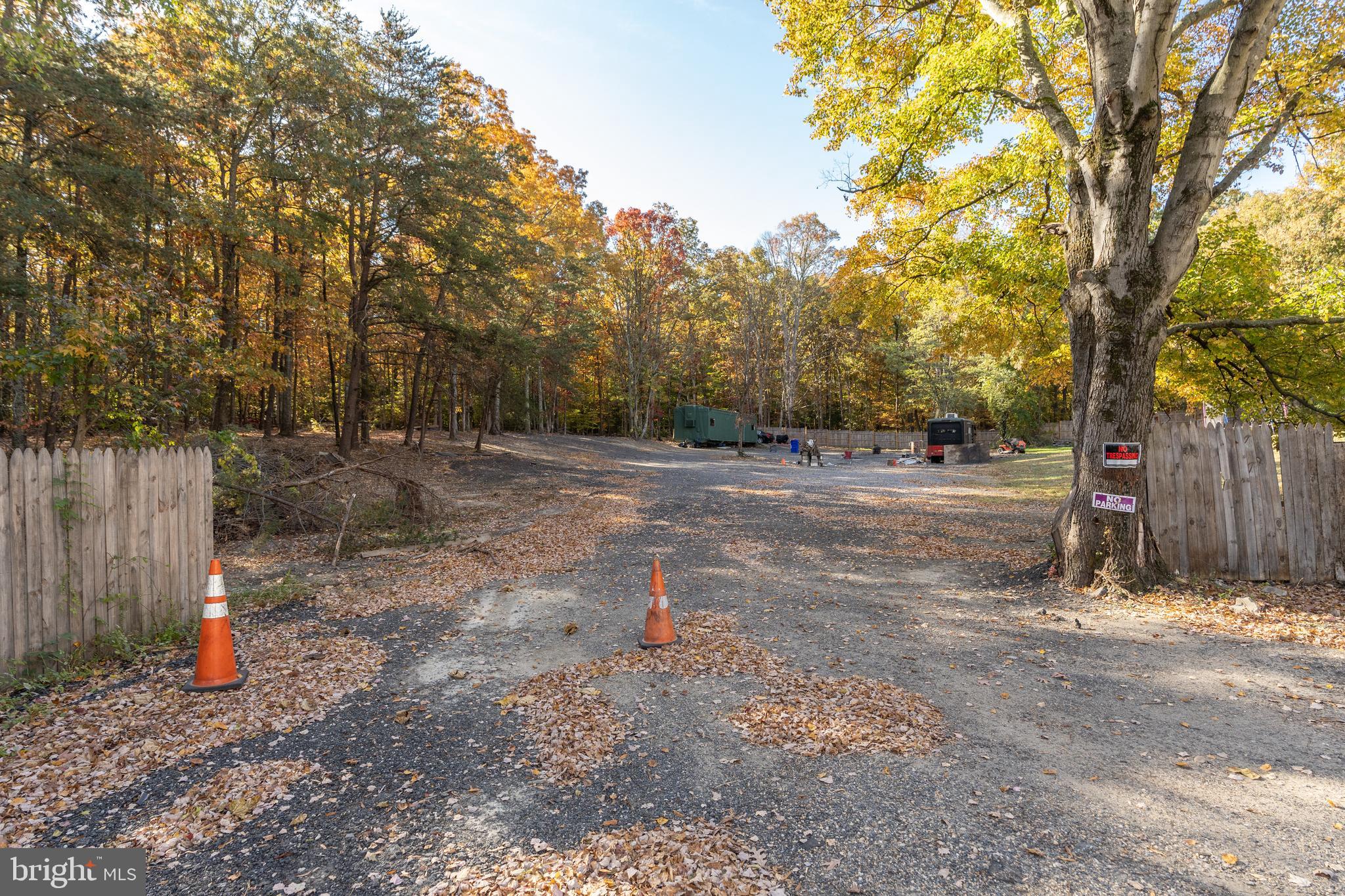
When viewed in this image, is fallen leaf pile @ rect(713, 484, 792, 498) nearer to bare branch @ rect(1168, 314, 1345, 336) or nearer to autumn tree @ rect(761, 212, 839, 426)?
bare branch @ rect(1168, 314, 1345, 336)

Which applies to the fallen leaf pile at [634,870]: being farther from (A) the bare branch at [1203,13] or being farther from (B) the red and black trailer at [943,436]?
(B) the red and black trailer at [943,436]

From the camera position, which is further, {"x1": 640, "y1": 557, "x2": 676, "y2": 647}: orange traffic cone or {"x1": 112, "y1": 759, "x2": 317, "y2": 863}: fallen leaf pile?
{"x1": 640, "y1": 557, "x2": 676, "y2": 647}: orange traffic cone

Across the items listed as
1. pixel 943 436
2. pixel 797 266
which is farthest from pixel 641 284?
pixel 943 436

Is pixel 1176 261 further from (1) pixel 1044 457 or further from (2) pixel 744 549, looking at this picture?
(1) pixel 1044 457

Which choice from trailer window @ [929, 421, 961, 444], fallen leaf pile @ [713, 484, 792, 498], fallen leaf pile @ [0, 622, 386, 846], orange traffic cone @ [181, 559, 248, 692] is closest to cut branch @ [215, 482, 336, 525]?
fallen leaf pile @ [0, 622, 386, 846]

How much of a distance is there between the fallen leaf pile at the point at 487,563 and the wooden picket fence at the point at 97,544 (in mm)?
1465

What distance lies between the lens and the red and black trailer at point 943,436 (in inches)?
1189

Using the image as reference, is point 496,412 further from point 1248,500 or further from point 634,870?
point 634,870

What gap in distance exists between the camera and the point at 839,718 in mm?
3818

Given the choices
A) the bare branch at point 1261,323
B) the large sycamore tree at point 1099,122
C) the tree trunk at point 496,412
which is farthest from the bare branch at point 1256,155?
the tree trunk at point 496,412

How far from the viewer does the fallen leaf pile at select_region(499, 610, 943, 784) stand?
11.4 feet

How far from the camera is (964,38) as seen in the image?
29.2 ft

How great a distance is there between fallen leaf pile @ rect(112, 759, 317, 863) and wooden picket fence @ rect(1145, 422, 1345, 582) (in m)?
8.54

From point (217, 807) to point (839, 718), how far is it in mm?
3520
